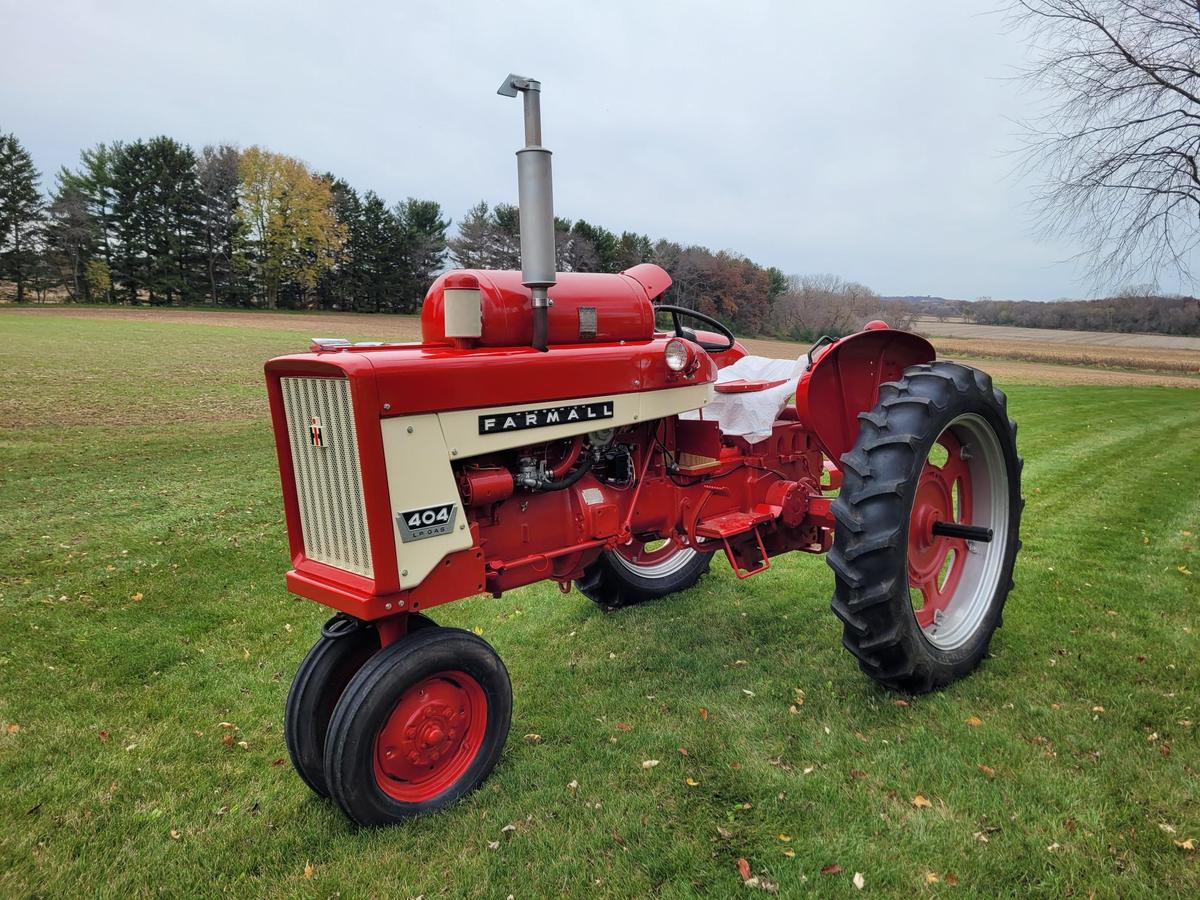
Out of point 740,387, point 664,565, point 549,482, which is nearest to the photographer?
point 549,482

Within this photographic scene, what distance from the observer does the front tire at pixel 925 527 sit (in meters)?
3.11

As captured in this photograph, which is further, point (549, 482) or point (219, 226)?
point (219, 226)

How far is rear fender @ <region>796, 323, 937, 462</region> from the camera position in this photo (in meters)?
3.60

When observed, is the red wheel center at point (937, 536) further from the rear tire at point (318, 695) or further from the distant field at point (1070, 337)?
the distant field at point (1070, 337)

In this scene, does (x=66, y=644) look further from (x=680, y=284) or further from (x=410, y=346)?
(x=680, y=284)

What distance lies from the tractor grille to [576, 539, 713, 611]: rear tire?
5.99ft

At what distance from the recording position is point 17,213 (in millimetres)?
40688

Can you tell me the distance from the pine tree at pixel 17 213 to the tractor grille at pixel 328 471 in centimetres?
4792

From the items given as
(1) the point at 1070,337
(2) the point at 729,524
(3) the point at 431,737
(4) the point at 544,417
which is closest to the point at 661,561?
(2) the point at 729,524

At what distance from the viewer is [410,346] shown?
2.89m

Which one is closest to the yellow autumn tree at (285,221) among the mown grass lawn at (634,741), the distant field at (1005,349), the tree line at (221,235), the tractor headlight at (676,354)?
the tree line at (221,235)

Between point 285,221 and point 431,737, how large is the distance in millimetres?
48746

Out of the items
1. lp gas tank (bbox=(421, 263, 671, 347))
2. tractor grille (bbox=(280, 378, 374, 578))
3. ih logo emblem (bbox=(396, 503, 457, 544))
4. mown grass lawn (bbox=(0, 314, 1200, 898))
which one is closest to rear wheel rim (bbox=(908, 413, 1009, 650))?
mown grass lawn (bbox=(0, 314, 1200, 898))

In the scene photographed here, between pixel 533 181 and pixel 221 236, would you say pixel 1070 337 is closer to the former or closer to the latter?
pixel 533 181
